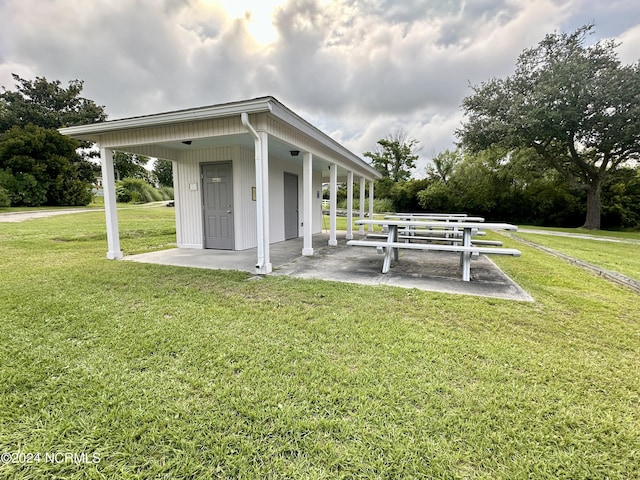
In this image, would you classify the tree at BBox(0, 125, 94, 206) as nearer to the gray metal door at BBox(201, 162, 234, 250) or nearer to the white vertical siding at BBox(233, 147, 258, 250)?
the gray metal door at BBox(201, 162, 234, 250)

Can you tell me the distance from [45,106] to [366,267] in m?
36.9

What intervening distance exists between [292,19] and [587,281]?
10.0 metres

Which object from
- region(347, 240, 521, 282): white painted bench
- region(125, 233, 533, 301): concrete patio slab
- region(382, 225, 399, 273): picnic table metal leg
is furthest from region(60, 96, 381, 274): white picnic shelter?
region(347, 240, 521, 282): white painted bench

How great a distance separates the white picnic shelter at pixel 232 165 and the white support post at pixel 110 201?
17mm

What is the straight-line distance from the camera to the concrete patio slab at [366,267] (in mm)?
4070

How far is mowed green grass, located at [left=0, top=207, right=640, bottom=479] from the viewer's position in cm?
135

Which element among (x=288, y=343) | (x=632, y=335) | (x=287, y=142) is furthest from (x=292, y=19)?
(x=632, y=335)

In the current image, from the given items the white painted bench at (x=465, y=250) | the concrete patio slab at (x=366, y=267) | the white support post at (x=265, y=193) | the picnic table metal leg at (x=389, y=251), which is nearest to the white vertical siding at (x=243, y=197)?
the concrete patio slab at (x=366, y=267)

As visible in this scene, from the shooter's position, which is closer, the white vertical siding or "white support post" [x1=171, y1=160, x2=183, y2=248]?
the white vertical siding

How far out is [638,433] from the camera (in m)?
1.50

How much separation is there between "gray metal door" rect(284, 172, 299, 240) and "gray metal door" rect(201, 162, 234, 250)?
2.35 metres

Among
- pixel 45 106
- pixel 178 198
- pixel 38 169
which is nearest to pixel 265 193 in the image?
pixel 178 198

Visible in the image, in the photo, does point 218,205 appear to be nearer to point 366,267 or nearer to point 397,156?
point 366,267

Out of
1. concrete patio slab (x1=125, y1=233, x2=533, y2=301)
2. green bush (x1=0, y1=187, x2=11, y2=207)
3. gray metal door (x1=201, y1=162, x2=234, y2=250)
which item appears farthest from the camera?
green bush (x1=0, y1=187, x2=11, y2=207)
